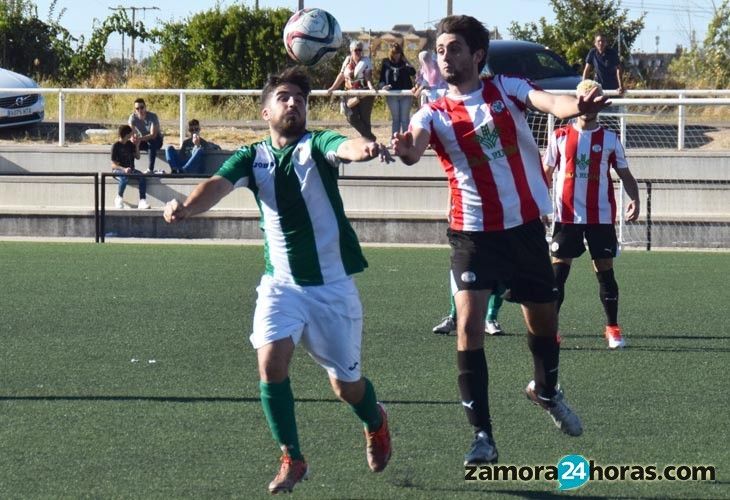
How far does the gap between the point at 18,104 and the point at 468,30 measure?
18956mm

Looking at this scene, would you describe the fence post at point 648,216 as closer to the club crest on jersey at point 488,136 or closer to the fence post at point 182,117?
the fence post at point 182,117

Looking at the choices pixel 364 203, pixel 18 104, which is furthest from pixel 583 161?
pixel 18 104

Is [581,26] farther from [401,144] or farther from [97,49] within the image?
[401,144]

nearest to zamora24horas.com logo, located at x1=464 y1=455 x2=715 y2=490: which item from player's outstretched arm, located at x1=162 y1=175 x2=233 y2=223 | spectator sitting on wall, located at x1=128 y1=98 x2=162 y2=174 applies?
player's outstretched arm, located at x1=162 y1=175 x2=233 y2=223

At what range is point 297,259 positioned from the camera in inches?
236

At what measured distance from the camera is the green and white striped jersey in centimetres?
596

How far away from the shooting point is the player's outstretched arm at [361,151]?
5.48 meters

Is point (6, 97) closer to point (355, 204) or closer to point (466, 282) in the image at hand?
point (355, 204)

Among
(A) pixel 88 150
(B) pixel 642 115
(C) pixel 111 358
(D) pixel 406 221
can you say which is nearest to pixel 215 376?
(C) pixel 111 358

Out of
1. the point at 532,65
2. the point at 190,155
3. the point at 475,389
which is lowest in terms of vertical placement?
the point at 475,389

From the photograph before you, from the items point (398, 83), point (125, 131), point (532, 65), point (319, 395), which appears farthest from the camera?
point (532, 65)

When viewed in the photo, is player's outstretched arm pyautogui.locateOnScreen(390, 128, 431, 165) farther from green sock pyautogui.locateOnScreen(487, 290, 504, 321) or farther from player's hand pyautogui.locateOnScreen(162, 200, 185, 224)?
green sock pyautogui.locateOnScreen(487, 290, 504, 321)

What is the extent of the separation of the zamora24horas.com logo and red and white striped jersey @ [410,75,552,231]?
118cm

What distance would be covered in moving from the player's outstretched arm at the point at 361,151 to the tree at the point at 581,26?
3124cm
